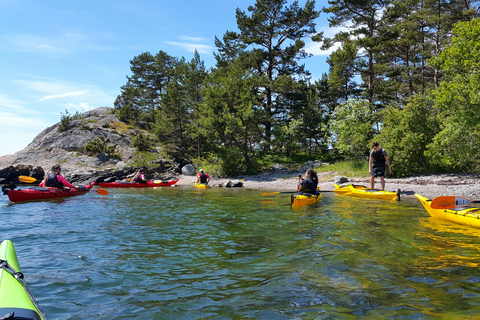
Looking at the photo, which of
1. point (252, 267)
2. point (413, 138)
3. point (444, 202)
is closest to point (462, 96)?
point (413, 138)

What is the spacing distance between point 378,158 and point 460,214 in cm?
537

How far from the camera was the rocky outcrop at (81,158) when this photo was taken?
99.5 feet

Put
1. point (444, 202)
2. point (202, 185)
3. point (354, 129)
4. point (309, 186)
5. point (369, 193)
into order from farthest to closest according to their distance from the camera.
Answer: point (354, 129), point (202, 185), point (369, 193), point (309, 186), point (444, 202)

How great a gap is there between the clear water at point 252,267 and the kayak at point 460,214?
0.82 feet

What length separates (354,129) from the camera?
24.3 m

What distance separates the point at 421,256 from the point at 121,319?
5.27 metres

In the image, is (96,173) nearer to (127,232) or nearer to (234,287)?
(127,232)

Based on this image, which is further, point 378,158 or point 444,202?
point 378,158

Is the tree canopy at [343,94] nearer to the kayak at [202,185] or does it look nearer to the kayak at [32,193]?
the kayak at [202,185]

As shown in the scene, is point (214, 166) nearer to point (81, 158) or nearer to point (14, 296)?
point (81, 158)

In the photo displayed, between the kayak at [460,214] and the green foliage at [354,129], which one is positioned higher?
the green foliage at [354,129]

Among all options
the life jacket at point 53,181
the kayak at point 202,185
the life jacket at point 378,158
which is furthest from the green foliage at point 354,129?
the life jacket at point 53,181

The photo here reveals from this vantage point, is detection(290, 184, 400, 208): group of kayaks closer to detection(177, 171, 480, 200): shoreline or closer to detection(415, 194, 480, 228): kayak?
detection(177, 171, 480, 200): shoreline

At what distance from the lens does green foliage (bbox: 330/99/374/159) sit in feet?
78.0
